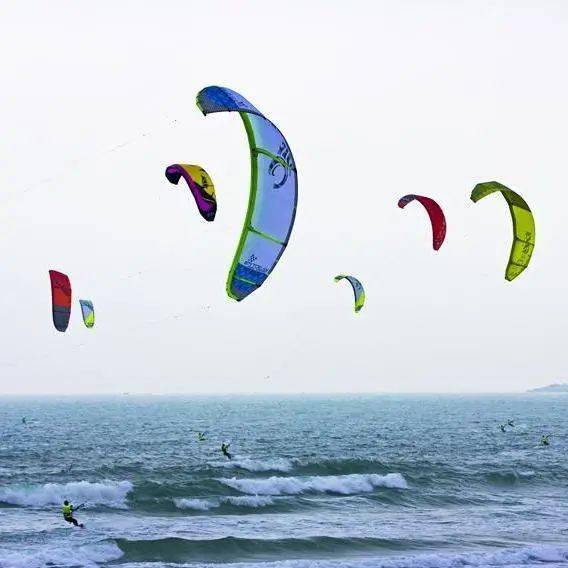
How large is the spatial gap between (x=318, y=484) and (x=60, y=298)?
11661 millimetres

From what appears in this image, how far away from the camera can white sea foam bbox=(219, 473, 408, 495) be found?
30953mm

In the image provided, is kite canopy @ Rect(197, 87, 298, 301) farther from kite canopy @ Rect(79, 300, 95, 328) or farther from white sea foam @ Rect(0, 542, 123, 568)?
kite canopy @ Rect(79, 300, 95, 328)

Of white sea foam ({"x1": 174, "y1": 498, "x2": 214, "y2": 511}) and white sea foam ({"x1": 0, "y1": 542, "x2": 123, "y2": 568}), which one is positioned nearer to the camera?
white sea foam ({"x1": 0, "y1": 542, "x2": 123, "y2": 568})

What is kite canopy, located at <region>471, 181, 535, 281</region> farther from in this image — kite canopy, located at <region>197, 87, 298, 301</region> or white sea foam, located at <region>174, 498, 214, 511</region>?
white sea foam, located at <region>174, 498, 214, 511</region>

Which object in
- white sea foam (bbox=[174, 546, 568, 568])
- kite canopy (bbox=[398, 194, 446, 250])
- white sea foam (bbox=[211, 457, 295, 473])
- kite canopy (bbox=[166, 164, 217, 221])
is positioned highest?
kite canopy (bbox=[398, 194, 446, 250])

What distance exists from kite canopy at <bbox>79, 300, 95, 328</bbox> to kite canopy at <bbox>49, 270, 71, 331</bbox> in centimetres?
331

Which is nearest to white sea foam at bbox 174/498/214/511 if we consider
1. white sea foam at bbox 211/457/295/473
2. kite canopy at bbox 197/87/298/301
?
white sea foam at bbox 211/457/295/473

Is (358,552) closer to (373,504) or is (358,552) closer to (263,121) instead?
(373,504)

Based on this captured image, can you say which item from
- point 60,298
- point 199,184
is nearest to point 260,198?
point 199,184

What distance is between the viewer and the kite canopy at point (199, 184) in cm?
1773

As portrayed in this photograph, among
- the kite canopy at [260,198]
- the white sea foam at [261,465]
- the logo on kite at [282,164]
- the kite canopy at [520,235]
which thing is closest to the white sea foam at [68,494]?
the white sea foam at [261,465]

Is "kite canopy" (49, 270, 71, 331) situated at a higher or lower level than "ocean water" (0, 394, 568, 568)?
higher

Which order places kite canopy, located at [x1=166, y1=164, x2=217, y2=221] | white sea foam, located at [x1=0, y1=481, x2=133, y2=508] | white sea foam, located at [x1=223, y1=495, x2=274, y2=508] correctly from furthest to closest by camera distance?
1. white sea foam, located at [x1=0, y1=481, x2=133, y2=508]
2. white sea foam, located at [x1=223, y1=495, x2=274, y2=508]
3. kite canopy, located at [x1=166, y1=164, x2=217, y2=221]

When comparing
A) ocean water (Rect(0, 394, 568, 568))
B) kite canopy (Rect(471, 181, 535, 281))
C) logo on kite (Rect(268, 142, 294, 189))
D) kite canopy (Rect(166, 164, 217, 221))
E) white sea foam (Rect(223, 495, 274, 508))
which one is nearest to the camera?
logo on kite (Rect(268, 142, 294, 189))
